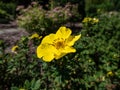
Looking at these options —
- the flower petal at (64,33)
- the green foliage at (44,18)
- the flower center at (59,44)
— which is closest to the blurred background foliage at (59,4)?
the green foliage at (44,18)

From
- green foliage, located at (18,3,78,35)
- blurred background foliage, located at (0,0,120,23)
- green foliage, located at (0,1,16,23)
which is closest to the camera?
green foliage, located at (18,3,78,35)

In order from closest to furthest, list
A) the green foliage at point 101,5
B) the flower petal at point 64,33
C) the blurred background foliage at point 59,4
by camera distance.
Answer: the flower petal at point 64,33, the blurred background foliage at point 59,4, the green foliage at point 101,5

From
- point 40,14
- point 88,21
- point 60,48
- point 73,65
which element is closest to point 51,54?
point 60,48

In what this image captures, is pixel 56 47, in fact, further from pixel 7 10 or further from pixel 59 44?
pixel 7 10

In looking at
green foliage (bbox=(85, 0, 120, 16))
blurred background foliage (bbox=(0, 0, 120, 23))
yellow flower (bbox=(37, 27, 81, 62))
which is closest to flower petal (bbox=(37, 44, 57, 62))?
yellow flower (bbox=(37, 27, 81, 62))

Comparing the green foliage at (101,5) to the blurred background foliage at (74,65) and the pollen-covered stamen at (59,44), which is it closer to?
the blurred background foliage at (74,65)

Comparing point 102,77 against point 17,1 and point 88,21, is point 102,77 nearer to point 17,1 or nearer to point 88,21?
point 88,21

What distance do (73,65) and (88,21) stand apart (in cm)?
170

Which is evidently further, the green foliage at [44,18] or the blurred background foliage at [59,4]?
the blurred background foliage at [59,4]

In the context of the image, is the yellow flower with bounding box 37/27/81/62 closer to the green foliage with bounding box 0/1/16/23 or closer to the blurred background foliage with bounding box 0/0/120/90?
the blurred background foliage with bounding box 0/0/120/90

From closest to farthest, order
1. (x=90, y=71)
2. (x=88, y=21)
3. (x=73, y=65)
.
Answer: (x=73, y=65) < (x=90, y=71) < (x=88, y=21)

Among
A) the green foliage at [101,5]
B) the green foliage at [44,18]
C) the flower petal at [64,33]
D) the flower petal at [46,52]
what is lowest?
the green foliage at [101,5]

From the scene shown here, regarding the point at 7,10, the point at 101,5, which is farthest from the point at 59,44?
the point at 101,5

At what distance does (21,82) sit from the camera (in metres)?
3.19
